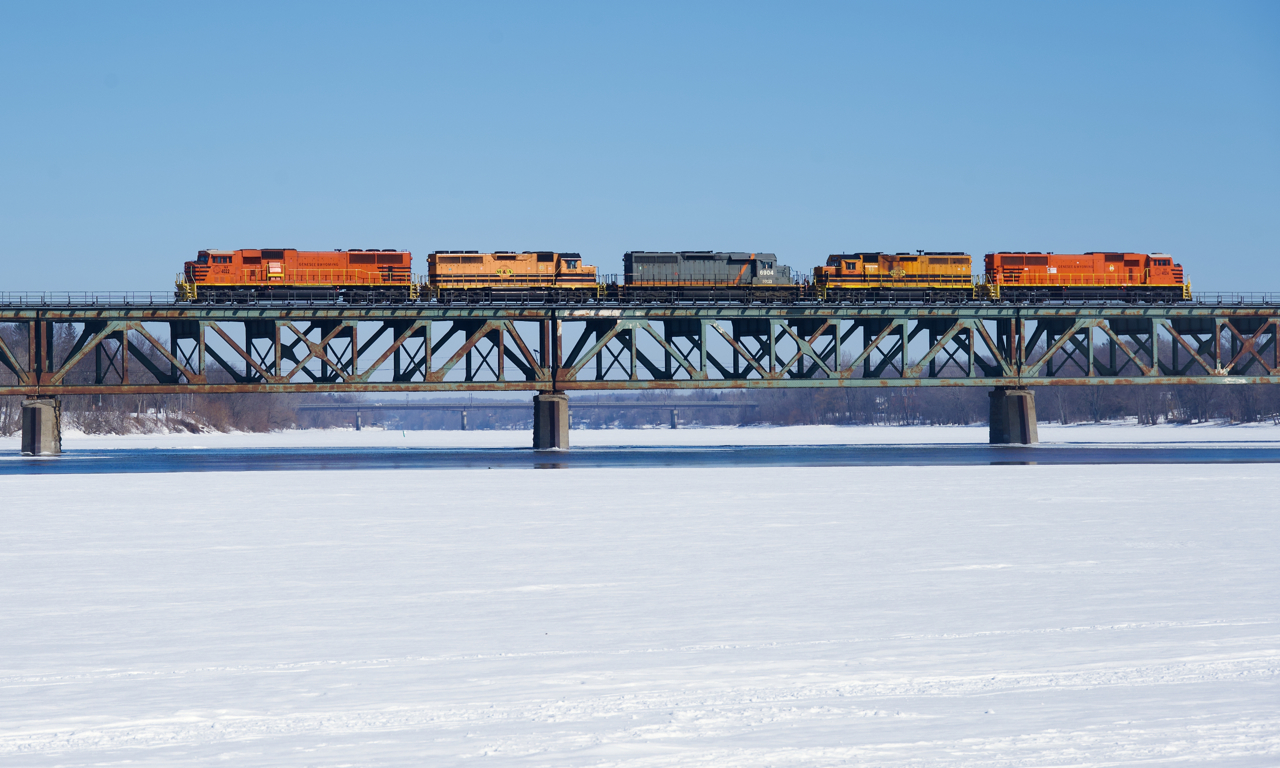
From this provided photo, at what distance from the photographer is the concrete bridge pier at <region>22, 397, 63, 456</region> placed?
59.0m

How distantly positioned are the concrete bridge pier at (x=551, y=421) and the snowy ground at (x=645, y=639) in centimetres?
3541

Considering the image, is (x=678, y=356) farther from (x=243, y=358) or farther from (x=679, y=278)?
(x=243, y=358)

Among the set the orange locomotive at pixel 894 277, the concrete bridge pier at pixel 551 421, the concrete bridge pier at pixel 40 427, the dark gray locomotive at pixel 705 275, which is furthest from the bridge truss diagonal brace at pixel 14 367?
the orange locomotive at pixel 894 277

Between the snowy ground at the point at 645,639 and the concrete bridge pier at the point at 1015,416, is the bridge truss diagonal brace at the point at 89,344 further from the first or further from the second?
the concrete bridge pier at the point at 1015,416

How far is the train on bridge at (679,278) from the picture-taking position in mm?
60781

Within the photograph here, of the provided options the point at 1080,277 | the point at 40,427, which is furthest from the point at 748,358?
the point at 40,427

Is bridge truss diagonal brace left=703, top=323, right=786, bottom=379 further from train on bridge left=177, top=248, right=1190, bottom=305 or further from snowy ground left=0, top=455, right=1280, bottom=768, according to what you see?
snowy ground left=0, top=455, right=1280, bottom=768

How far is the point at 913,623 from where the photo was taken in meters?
13.0

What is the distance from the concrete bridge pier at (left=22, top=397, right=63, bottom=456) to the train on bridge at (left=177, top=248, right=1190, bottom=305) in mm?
8882

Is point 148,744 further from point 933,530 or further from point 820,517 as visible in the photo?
point 820,517

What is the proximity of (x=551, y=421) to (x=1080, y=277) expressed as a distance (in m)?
31.3

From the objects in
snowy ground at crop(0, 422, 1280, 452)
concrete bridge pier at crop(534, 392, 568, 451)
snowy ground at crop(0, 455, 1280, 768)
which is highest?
concrete bridge pier at crop(534, 392, 568, 451)

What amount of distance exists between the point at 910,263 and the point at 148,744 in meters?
60.7

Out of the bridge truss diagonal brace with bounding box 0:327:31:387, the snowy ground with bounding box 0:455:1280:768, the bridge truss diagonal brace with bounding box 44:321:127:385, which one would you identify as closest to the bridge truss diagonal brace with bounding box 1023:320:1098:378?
the snowy ground with bounding box 0:455:1280:768
